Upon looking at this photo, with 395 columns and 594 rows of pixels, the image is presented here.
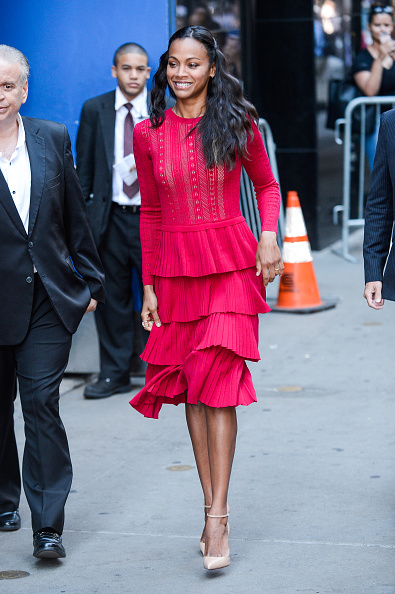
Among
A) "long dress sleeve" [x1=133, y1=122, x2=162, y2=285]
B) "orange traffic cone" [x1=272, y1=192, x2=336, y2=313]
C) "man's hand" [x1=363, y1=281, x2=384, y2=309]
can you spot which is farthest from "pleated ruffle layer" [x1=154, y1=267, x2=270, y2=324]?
"orange traffic cone" [x1=272, y1=192, x2=336, y2=313]

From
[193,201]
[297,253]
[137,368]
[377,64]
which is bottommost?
[137,368]

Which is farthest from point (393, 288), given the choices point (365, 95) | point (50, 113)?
point (365, 95)

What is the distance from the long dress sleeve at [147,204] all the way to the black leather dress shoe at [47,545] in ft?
3.35

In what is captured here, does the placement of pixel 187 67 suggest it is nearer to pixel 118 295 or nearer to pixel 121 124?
pixel 121 124

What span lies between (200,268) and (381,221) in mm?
788

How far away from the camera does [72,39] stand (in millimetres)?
6789

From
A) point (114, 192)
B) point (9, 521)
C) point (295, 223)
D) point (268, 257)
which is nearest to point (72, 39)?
point (114, 192)

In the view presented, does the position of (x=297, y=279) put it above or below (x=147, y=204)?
below

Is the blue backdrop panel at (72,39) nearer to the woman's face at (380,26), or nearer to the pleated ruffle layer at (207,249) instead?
the pleated ruffle layer at (207,249)

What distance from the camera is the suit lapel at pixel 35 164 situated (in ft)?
13.1

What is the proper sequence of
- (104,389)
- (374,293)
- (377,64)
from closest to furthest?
(374,293)
(104,389)
(377,64)

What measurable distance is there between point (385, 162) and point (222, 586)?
170 centimetres

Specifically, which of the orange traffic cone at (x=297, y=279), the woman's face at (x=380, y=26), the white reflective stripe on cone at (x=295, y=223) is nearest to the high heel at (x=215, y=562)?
the orange traffic cone at (x=297, y=279)

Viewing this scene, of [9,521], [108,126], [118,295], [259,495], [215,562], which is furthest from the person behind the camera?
[118,295]
